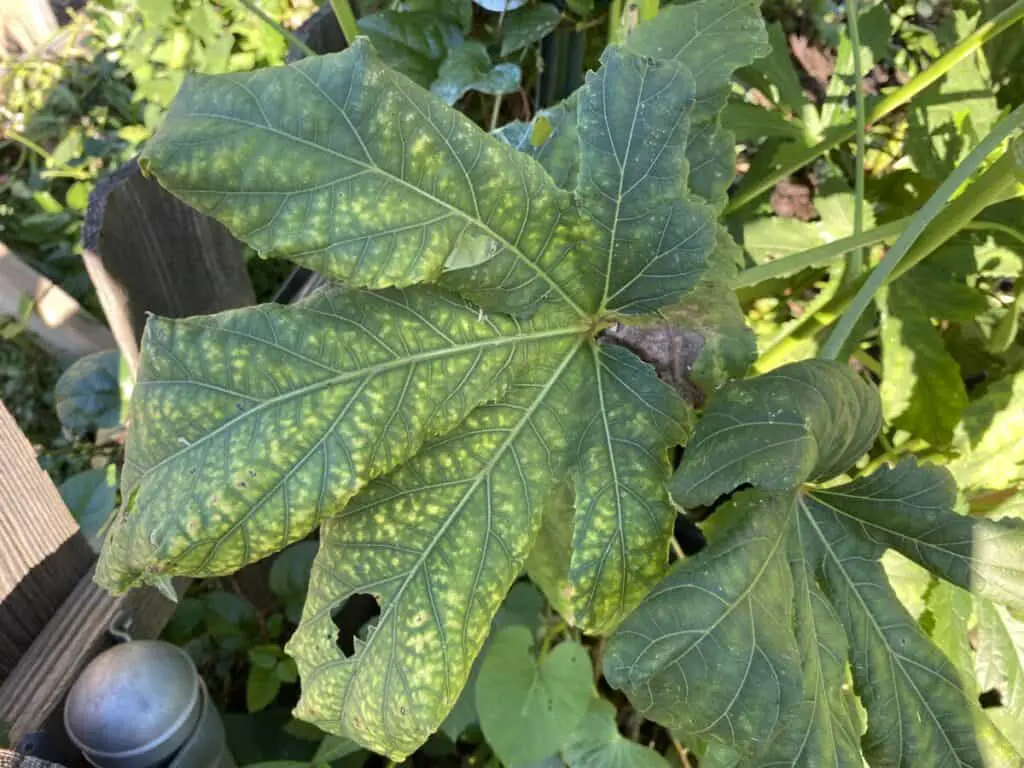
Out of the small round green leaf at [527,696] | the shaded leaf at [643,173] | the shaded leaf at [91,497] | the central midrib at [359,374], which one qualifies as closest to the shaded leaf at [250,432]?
the central midrib at [359,374]

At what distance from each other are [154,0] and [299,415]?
179cm

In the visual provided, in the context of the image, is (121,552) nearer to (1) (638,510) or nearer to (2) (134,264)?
(1) (638,510)

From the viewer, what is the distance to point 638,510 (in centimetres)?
76

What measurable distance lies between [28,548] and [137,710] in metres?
0.25

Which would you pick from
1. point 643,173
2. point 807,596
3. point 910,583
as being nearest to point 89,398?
point 643,173

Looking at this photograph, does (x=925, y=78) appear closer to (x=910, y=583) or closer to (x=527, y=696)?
(x=910, y=583)

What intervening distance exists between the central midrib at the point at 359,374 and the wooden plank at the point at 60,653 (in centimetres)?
50

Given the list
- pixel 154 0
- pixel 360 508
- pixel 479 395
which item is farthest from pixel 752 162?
pixel 154 0

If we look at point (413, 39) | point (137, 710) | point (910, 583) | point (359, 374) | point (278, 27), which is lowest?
point (910, 583)

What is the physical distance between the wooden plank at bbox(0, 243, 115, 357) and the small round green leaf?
119cm

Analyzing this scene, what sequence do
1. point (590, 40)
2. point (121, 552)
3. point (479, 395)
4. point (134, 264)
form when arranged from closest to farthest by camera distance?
point (121, 552)
point (479, 395)
point (134, 264)
point (590, 40)

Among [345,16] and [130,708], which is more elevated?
[345,16]

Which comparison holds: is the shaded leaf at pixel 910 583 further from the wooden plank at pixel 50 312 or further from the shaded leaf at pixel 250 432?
the wooden plank at pixel 50 312

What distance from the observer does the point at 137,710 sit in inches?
36.5
